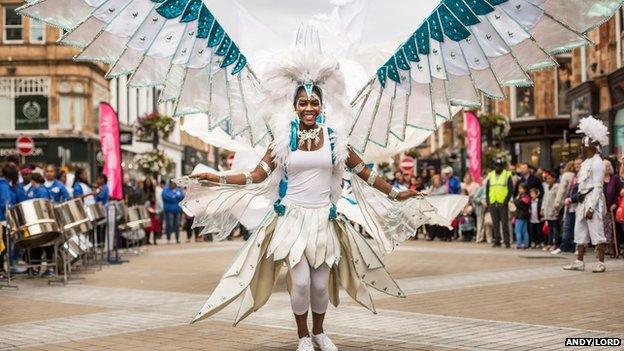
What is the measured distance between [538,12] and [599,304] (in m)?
3.23

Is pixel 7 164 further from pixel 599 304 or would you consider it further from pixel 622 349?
pixel 622 349

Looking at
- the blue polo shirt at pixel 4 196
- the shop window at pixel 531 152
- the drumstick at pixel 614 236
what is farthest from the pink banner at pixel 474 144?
the shop window at pixel 531 152

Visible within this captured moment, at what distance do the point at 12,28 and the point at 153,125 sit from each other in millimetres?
7903

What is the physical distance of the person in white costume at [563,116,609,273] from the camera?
41.0 ft

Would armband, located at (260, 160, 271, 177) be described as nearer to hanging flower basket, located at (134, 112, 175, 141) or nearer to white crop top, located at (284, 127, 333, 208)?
white crop top, located at (284, 127, 333, 208)

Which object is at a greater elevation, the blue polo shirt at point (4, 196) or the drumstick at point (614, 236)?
the blue polo shirt at point (4, 196)

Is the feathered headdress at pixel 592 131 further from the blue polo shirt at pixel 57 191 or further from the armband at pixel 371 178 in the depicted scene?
the blue polo shirt at pixel 57 191

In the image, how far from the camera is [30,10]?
723 centimetres

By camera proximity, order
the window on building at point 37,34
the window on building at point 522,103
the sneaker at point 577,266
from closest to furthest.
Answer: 1. the sneaker at point 577,266
2. the window on building at point 37,34
3. the window on building at point 522,103

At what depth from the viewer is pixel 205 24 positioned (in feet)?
24.7

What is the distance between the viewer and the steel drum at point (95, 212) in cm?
1501

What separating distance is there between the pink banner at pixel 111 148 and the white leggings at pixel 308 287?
13112mm

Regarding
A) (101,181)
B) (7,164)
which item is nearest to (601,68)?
(101,181)

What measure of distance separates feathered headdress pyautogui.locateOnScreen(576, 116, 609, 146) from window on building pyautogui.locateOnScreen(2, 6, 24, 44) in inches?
1352
